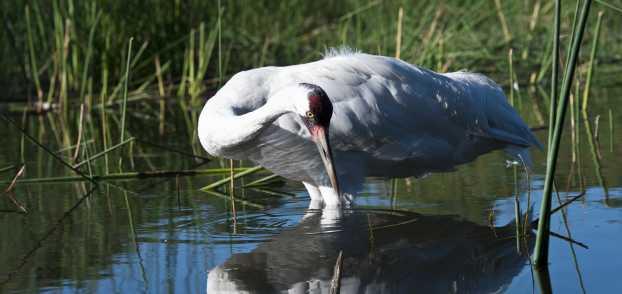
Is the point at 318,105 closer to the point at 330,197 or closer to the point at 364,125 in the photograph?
the point at 364,125

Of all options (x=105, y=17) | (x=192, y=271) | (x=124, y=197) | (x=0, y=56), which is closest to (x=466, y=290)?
(x=192, y=271)

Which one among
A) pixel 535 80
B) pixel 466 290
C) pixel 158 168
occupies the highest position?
pixel 535 80

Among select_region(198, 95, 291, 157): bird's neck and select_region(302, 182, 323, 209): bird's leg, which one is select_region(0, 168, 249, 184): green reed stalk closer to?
select_region(302, 182, 323, 209): bird's leg

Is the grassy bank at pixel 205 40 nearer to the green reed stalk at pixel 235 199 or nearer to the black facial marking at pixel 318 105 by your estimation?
the green reed stalk at pixel 235 199

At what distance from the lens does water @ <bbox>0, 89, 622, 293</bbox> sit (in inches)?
150

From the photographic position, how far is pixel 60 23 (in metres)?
8.91

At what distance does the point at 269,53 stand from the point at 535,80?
9.60ft

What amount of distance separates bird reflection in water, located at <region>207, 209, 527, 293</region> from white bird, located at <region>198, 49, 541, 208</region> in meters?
0.33

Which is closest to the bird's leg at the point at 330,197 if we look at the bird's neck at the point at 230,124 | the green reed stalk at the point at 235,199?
the green reed stalk at the point at 235,199

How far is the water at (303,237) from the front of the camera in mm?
3807

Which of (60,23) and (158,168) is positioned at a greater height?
(60,23)

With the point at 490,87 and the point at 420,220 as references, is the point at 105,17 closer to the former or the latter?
the point at 490,87

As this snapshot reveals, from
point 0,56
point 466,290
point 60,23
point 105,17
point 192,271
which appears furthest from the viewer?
point 0,56

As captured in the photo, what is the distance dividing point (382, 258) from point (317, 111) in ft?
2.04
